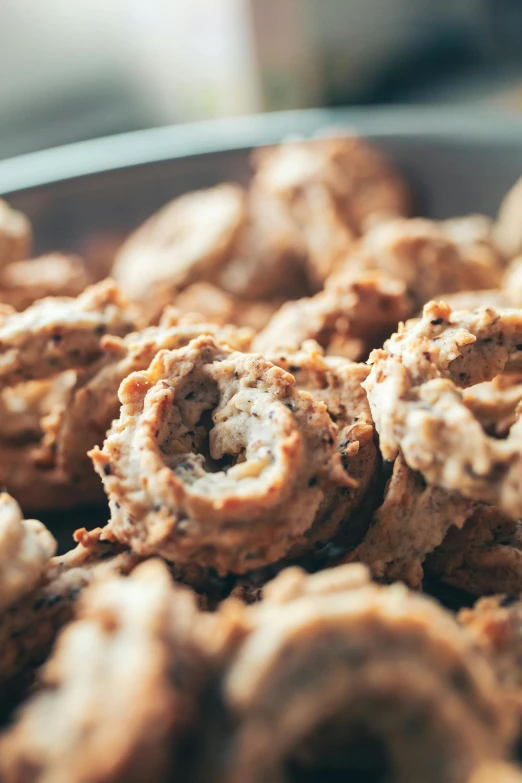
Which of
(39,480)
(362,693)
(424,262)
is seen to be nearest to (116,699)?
(362,693)

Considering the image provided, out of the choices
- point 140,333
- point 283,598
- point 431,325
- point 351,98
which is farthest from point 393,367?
point 351,98

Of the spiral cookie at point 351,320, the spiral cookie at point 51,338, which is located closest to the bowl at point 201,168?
the spiral cookie at point 351,320

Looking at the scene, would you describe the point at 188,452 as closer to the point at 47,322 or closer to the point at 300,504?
the point at 300,504

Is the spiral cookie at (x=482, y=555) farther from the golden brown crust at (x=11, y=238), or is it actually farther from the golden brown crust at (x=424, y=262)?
the golden brown crust at (x=11, y=238)

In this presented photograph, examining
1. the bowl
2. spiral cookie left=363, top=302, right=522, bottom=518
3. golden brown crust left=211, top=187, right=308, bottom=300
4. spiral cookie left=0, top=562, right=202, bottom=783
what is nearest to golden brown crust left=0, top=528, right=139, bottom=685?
spiral cookie left=0, top=562, right=202, bottom=783

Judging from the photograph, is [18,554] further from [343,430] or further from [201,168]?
[201,168]
